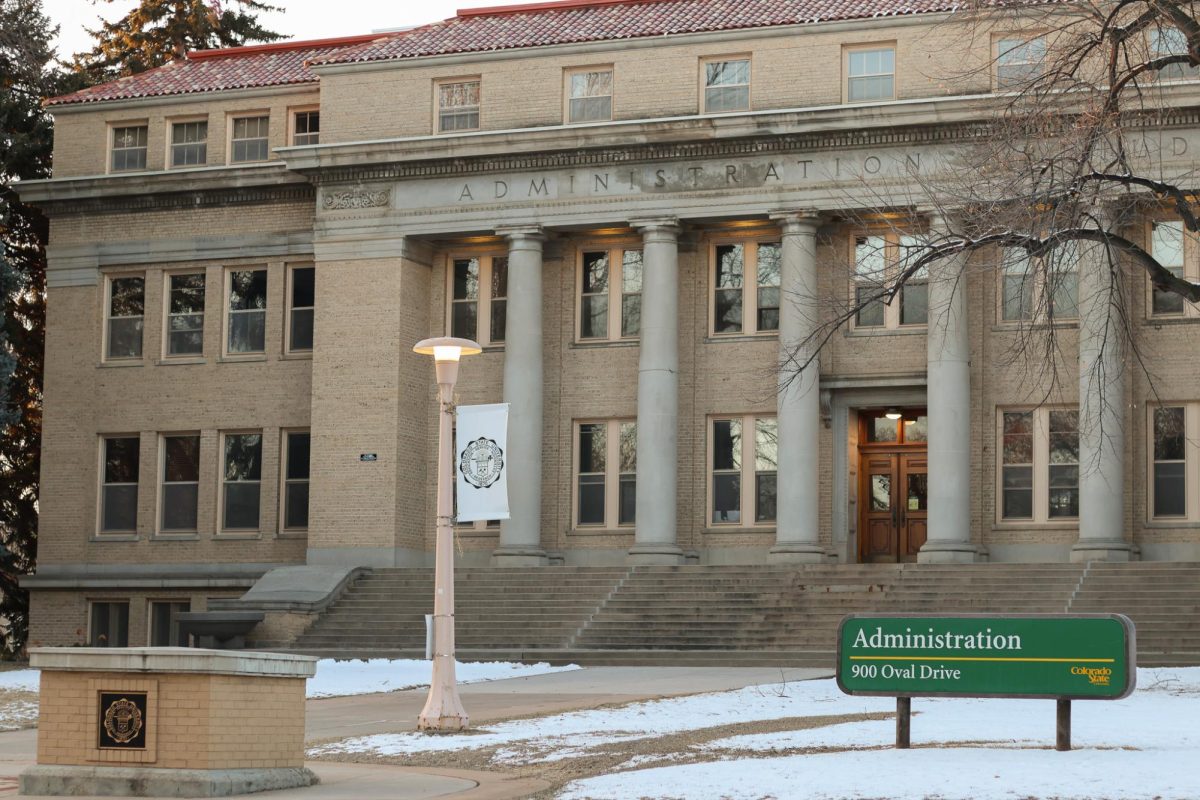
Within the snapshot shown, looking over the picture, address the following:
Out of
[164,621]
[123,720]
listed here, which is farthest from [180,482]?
Answer: [123,720]

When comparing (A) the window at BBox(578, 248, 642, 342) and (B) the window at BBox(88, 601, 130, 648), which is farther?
(B) the window at BBox(88, 601, 130, 648)

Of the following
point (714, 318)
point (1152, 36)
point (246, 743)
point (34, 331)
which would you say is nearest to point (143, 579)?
point (34, 331)

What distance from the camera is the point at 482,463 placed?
63.3ft

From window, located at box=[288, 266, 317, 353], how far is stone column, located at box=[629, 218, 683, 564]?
8.08m

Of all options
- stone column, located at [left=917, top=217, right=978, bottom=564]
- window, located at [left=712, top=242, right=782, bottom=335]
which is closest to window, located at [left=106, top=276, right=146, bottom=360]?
window, located at [left=712, top=242, right=782, bottom=335]

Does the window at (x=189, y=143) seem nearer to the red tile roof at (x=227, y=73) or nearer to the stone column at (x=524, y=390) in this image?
the red tile roof at (x=227, y=73)

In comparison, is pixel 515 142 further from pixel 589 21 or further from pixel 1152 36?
→ pixel 1152 36

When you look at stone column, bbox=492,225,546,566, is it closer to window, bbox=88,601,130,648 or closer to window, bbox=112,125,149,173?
window, bbox=88,601,130,648

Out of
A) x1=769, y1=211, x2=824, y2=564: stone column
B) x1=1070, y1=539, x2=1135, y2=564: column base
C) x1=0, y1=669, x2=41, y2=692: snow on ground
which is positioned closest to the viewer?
x1=0, y1=669, x2=41, y2=692: snow on ground

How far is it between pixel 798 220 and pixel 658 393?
4.32 m

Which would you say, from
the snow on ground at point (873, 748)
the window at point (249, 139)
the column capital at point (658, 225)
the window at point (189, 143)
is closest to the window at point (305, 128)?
the window at point (249, 139)

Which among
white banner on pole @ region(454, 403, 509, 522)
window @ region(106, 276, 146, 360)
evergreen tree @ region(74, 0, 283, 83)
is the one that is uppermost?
evergreen tree @ region(74, 0, 283, 83)

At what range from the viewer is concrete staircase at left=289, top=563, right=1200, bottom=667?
98.5ft

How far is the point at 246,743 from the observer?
551 inches
